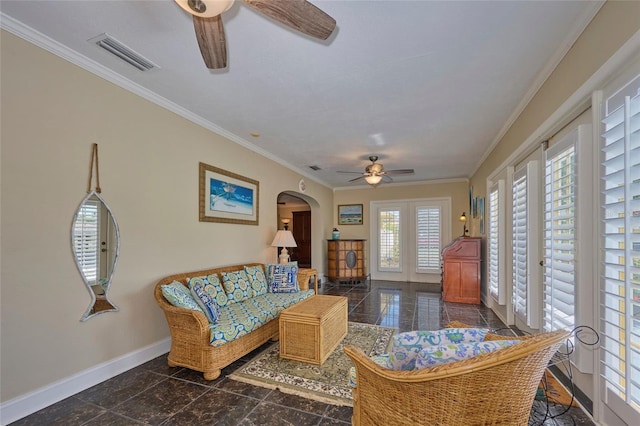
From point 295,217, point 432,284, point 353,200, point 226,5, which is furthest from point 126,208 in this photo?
point 295,217

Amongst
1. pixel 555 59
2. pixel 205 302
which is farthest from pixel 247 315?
pixel 555 59

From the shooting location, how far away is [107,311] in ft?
8.18

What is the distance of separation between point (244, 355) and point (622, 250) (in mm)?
3060

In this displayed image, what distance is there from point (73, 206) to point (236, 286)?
1.81m

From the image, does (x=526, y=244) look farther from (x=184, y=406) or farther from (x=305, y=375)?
(x=184, y=406)

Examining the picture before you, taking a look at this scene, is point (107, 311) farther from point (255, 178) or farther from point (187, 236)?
point (255, 178)

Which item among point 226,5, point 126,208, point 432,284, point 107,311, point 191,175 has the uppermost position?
point 226,5

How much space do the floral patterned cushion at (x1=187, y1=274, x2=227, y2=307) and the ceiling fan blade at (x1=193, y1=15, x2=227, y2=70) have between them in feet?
7.12

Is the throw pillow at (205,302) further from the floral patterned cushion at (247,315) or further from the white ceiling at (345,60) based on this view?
the white ceiling at (345,60)

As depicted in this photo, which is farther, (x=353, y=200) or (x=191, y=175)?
(x=353, y=200)

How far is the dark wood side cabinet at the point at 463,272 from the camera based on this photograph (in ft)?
16.8

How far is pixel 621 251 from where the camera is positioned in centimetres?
149

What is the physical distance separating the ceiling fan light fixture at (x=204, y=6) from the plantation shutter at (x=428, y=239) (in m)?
6.88

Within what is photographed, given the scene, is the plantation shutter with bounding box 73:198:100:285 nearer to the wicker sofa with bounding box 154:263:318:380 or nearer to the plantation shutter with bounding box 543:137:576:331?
the wicker sofa with bounding box 154:263:318:380
